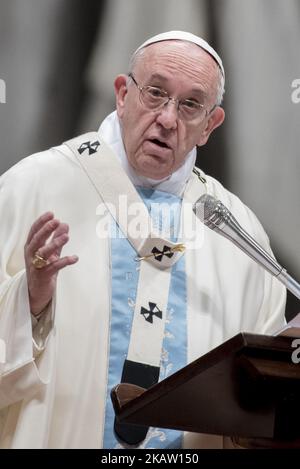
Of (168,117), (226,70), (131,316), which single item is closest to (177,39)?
(168,117)

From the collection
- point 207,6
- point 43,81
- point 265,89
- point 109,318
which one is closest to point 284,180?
point 265,89

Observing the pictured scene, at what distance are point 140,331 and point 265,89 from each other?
1509 millimetres

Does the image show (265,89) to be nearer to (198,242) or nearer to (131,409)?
(198,242)

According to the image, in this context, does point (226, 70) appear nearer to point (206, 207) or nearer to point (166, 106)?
point (166, 106)

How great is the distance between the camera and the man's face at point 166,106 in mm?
3447

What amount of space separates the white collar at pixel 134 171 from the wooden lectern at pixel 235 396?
962 mm

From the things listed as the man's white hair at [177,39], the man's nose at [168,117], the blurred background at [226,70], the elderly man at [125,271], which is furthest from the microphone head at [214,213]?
the blurred background at [226,70]

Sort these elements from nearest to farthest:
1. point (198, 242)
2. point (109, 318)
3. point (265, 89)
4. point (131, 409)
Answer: point (131, 409), point (109, 318), point (198, 242), point (265, 89)

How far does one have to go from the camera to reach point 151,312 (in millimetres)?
3312

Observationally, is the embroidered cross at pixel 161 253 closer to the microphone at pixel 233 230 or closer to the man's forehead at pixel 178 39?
the microphone at pixel 233 230

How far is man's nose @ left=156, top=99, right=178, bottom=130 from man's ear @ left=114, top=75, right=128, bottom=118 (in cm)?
19

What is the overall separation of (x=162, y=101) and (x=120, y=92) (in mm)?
213

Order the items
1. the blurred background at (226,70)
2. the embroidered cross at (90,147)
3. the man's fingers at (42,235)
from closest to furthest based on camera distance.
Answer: the man's fingers at (42,235)
the embroidered cross at (90,147)
the blurred background at (226,70)

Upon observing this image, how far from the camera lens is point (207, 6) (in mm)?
4340
